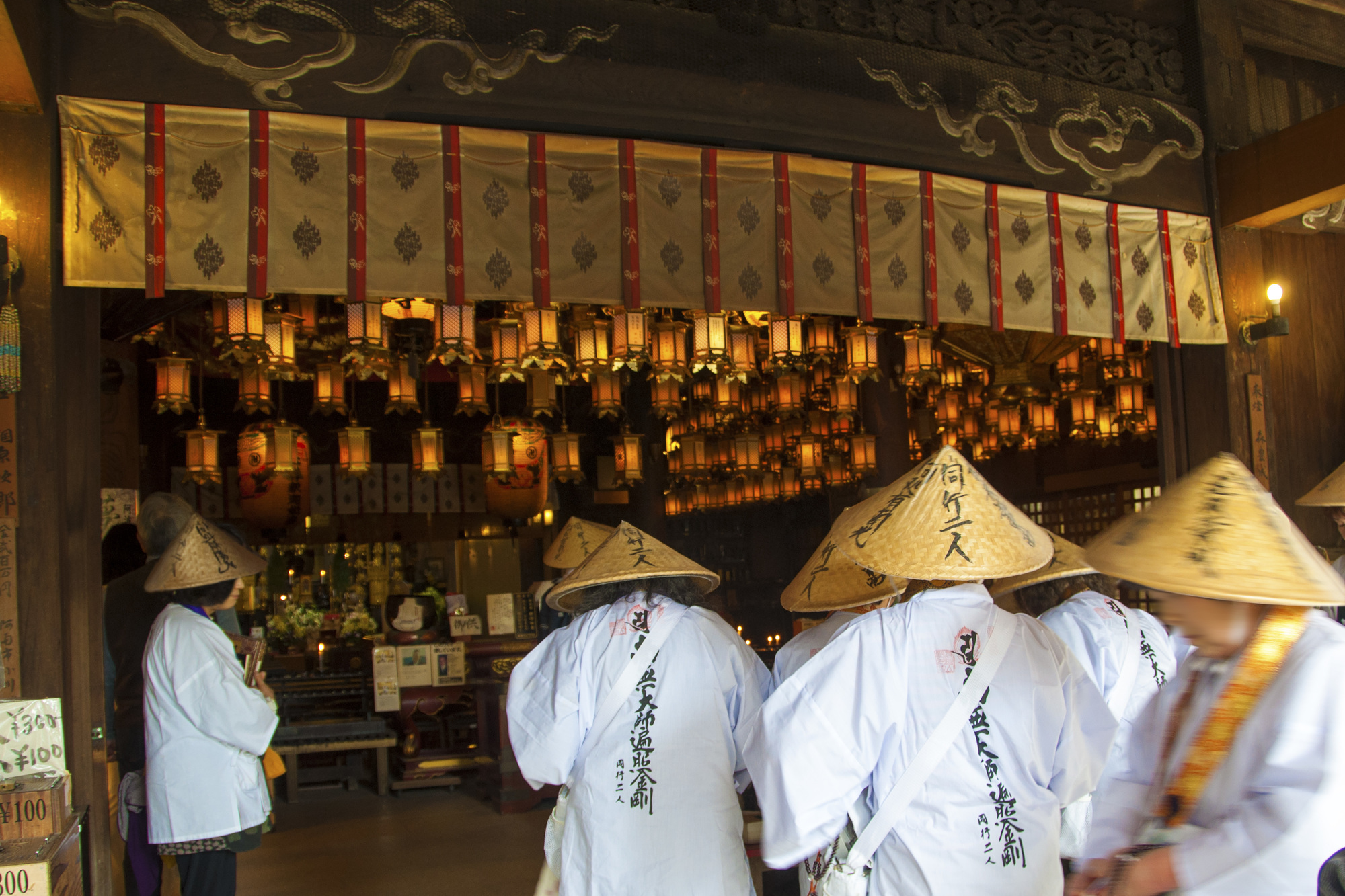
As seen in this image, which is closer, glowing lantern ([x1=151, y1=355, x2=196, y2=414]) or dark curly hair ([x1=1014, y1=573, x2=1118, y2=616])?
dark curly hair ([x1=1014, y1=573, x2=1118, y2=616])

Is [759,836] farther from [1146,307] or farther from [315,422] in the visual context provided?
[315,422]

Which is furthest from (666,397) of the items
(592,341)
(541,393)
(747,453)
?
(747,453)

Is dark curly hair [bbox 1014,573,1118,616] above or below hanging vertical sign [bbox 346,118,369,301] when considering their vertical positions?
below

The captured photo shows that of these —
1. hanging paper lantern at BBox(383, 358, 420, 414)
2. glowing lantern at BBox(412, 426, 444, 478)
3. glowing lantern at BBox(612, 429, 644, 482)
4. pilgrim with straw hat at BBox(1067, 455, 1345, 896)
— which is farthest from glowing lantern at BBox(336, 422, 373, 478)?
pilgrim with straw hat at BBox(1067, 455, 1345, 896)

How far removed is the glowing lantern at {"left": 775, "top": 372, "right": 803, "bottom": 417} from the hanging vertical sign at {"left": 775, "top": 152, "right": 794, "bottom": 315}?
356 centimetres

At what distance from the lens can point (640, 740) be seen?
274 cm

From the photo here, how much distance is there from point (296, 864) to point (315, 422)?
5.86 m

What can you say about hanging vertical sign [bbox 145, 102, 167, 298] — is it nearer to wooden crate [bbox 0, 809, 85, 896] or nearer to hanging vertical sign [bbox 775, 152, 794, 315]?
wooden crate [bbox 0, 809, 85, 896]

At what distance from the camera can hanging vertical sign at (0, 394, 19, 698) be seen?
3.04m

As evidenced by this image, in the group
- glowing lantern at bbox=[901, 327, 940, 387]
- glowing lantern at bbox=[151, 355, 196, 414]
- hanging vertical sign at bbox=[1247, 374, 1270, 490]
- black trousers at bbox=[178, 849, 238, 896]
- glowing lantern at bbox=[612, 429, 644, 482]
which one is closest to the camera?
black trousers at bbox=[178, 849, 238, 896]

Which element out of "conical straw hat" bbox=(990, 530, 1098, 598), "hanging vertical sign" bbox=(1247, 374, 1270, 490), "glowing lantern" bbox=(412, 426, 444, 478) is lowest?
"conical straw hat" bbox=(990, 530, 1098, 598)

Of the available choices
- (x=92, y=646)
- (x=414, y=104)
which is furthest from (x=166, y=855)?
(x=414, y=104)

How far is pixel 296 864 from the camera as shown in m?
5.34

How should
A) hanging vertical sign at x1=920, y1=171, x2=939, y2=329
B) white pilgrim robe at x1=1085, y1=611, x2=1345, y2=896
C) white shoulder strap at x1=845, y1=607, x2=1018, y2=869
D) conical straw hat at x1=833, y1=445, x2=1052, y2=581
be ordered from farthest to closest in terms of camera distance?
hanging vertical sign at x1=920, y1=171, x2=939, y2=329 → conical straw hat at x1=833, y1=445, x2=1052, y2=581 → white shoulder strap at x1=845, y1=607, x2=1018, y2=869 → white pilgrim robe at x1=1085, y1=611, x2=1345, y2=896
